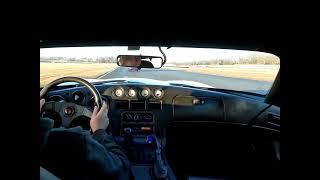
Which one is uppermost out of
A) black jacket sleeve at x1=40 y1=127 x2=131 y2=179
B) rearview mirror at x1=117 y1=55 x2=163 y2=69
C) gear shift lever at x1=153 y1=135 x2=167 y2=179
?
rearview mirror at x1=117 y1=55 x2=163 y2=69

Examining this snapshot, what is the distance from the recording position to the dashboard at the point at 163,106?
4.43 meters

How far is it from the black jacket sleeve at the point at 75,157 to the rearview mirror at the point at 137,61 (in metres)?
1.96

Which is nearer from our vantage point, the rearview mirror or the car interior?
the rearview mirror

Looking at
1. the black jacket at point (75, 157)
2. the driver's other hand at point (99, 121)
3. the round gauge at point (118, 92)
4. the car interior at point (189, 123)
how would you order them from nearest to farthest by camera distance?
the black jacket at point (75, 157) → the driver's other hand at point (99, 121) → the car interior at point (189, 123) → the round gauge at point (118, 92)

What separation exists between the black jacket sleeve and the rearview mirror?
196 centimetres

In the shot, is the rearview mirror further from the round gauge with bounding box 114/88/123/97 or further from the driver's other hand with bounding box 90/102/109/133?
the driver's other hand with bounding box 90/102/109/133

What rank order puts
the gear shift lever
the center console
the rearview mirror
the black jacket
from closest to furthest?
the black jacket → the gear shift lever → the center console → the rearview mirror

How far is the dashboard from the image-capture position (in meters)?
4.43

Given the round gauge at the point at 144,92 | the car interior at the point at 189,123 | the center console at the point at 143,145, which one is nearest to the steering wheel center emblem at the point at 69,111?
the center console at the point at 143,145

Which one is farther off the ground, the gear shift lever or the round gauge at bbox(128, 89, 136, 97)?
the round gauge at bbox(128, 89, 136, 97)

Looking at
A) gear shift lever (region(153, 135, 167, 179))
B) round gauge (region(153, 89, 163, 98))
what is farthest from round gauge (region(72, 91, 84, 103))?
gear shift lever (region(153, 135, 167, 179))

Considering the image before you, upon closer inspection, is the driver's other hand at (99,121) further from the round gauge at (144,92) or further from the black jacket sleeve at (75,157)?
the round gauge at (144,92)
